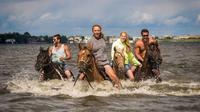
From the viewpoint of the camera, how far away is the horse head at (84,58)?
512 inches

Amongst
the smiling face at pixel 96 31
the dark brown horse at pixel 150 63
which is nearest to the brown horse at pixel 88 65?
the smiling face at pixel 96 31

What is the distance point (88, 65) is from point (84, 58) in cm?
38

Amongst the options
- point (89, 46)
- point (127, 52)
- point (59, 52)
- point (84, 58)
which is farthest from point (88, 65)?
point (127, 52)

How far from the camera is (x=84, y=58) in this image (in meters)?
13.0

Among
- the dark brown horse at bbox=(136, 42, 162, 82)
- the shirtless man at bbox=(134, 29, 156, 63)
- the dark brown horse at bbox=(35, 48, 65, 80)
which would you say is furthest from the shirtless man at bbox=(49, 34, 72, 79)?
the dark brown horse at bbox=(136, 42, 162, 82)

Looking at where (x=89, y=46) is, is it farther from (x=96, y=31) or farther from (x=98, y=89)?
(x=98, y=89)

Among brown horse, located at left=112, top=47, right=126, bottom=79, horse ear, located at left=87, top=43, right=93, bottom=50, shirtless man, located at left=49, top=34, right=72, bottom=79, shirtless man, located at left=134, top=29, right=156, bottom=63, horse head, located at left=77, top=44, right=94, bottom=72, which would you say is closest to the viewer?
horse head, located at left=77, top=44, right=94, bottom=72

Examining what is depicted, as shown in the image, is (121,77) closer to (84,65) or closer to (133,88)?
(133,88)

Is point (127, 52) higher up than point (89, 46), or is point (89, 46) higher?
point (89, 46)

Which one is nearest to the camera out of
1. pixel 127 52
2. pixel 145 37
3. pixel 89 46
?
pixel 89 46

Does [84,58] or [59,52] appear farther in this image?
[59,52]

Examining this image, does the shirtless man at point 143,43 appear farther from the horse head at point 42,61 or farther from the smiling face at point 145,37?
the horse head at point 42,61

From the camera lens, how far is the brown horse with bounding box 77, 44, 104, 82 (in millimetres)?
13028

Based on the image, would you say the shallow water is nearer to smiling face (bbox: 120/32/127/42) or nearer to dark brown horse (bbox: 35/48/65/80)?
dark brown horse (bbox: 35/48/65/80)
